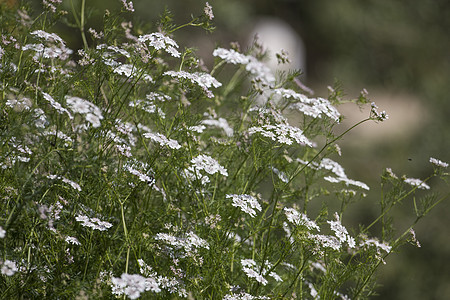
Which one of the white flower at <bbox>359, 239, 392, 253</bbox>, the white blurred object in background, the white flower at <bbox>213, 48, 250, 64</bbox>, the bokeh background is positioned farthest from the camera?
the white blurred object in background

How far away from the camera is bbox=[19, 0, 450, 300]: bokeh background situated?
4.82m

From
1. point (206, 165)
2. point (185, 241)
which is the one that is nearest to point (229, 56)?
point (206, 165)

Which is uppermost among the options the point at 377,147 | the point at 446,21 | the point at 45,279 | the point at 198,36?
the point at 446,21

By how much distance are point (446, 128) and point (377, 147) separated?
0.83 metres

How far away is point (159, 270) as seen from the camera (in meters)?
1.43

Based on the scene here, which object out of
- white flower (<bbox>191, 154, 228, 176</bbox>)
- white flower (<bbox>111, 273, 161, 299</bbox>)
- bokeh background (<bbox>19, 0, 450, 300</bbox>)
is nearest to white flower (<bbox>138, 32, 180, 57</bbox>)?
white flower (<bbox>191, 154, 228, 176</bbox>)

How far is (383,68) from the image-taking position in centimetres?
827

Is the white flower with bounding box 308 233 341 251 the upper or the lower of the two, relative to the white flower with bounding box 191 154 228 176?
lower

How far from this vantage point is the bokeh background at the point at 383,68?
4.82m

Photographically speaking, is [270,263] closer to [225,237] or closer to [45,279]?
[225,237]

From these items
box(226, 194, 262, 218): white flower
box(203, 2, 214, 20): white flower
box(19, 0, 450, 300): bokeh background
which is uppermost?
box(19, 0, 450, 300): bokeh background

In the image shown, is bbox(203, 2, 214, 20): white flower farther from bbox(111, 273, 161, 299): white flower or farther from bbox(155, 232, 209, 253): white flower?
bbox(111, 273, 161, 299): white flower

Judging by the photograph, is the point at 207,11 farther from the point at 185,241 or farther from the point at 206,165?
the point at 185,241

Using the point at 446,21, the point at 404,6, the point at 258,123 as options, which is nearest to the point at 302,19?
the point at 404,6
